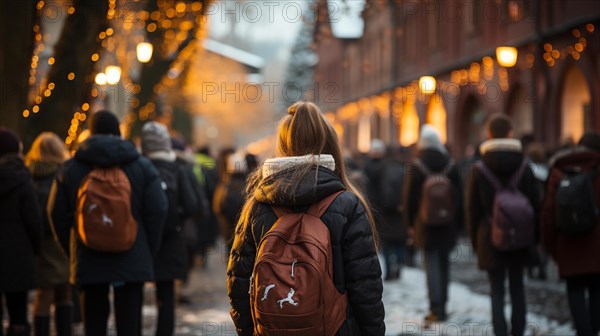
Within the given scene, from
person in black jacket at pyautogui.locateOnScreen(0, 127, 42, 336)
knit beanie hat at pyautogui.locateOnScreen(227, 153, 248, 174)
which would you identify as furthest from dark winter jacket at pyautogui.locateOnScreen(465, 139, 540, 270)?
knit beanie hat at pyautogui.locateOnScreen(227, 153, 248, 174)

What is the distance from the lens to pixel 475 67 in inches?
1196

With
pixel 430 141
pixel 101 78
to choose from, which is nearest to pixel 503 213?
pixel 430 141

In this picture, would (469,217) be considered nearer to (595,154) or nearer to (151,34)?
(595,154)

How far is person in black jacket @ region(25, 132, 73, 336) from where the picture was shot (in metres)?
8.80

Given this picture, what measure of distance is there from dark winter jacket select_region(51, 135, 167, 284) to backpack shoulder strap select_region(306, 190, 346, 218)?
2763 mm

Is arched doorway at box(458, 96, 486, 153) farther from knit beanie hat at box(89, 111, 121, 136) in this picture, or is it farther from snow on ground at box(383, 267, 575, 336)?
knit beanie hat at box(89, 111, 121, 136)

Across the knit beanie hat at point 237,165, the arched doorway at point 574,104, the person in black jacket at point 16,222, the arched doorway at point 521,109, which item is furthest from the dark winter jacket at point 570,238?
the arched doorway at point 521,109

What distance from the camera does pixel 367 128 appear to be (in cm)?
5166

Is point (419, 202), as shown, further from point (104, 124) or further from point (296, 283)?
point (296, 283)

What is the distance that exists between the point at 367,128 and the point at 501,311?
4281 centimetres

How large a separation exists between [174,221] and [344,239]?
4331 millimetres

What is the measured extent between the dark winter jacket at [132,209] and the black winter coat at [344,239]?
8.11ft

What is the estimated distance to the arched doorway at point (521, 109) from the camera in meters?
27.0

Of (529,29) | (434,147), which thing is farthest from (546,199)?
(529,29)
